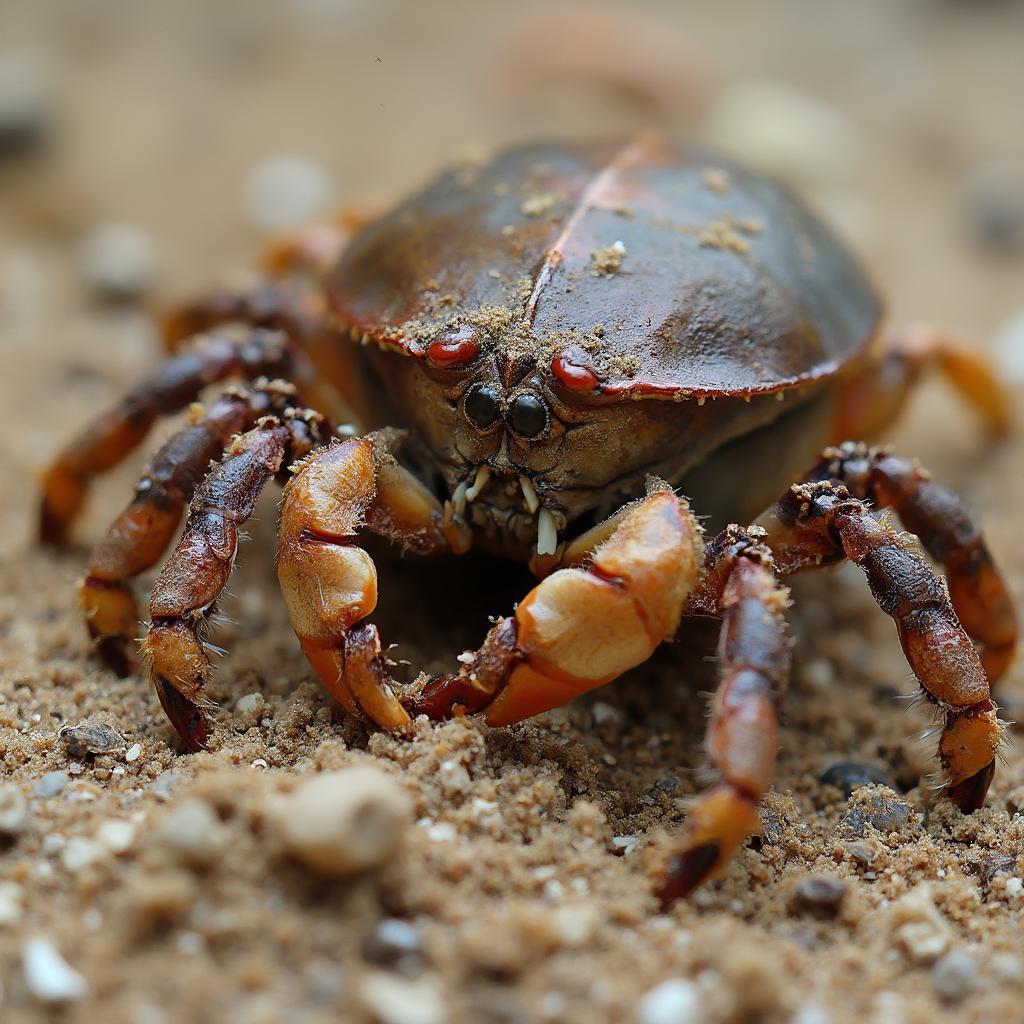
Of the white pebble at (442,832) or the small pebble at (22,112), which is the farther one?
the small pebble at (22,112)

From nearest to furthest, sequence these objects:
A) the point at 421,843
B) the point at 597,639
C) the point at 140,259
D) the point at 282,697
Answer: the point at 421,843
the point at 597,639
the point at 282,697
the point at 140,259

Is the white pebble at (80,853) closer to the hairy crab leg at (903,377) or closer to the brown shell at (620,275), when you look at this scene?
the brown shell at (620,275)

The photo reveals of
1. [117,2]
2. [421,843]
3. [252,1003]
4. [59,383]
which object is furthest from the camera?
[117,2]

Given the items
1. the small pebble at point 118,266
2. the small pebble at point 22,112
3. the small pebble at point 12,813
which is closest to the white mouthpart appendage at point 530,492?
the small pebble at point 12,813

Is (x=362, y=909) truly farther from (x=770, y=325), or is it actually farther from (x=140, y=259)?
(x=140, y=259)

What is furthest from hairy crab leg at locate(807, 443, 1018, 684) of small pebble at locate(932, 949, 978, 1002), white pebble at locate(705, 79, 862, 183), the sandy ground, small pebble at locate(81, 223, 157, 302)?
small pebble at locate(81, 223, 157, 302)

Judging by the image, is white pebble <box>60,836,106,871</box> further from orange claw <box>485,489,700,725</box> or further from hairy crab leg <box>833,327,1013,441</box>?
hairy crab leg <box>833,327,1013,441</box>

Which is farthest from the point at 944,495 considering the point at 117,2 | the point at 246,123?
the point at 117,2
